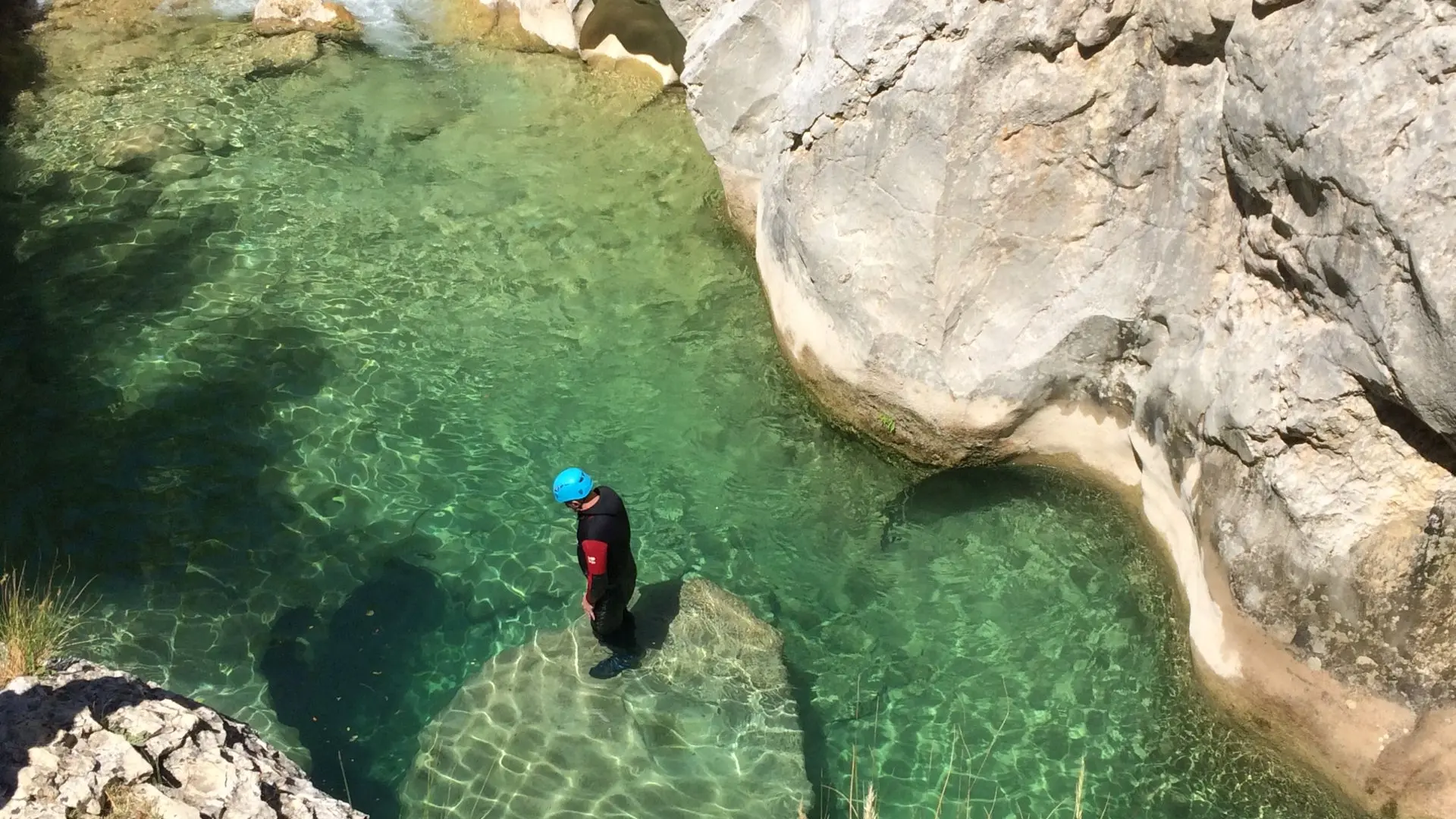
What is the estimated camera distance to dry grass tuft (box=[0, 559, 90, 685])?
568cm

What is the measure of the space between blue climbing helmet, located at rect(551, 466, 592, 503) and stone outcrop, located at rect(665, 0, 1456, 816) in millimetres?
3272

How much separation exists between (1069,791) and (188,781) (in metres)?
5.39

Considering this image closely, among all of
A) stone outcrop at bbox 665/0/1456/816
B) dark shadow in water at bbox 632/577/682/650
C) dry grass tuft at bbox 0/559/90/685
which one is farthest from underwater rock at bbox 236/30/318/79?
dark shadow in water at bbox 632/577/682/650

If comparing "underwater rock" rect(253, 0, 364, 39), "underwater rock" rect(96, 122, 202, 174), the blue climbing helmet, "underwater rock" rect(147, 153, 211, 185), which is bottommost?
"underwater rock" rect(96, 122, 202, 174)

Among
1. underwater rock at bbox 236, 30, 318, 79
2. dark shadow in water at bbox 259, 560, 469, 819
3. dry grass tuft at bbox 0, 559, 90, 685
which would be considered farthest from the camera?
underwater rock at bbox 236, 30, 318, 79

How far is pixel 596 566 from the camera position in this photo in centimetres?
682

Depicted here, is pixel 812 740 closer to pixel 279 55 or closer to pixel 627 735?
pixel 627 735

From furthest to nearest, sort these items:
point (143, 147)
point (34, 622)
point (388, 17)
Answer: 1. point (388, 17)
2. point (143, 147)
3. point (34, 622)

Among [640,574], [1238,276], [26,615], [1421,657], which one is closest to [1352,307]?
[1238,276]

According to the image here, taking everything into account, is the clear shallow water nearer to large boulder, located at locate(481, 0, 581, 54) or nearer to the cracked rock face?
the cracked rock face

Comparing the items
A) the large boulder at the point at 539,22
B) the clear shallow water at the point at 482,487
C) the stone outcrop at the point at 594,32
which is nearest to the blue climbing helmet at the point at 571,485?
the clear shallow water at the point at 482,487

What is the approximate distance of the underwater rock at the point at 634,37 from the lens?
1464cm

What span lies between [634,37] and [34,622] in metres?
11.4

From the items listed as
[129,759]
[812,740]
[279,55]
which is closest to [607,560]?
[812,740]
